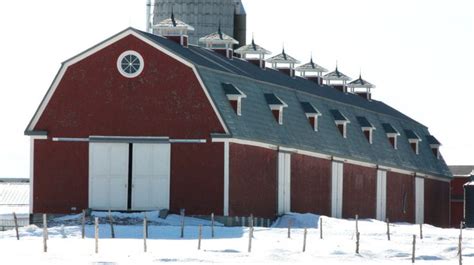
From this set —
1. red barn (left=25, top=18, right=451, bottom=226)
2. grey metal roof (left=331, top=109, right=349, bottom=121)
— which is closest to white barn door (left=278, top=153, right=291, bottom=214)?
red barn (left=25, top=18, right=451, bottom=226)

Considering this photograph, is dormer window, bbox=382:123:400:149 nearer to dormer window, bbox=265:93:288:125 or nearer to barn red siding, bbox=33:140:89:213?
dormer window, bbox=265:93:288:125

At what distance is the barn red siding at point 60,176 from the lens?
75.2m

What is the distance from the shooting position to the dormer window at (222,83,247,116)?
7650 cm

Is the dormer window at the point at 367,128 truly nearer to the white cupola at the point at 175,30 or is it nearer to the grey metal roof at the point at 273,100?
→ the grey metal roof at the point at 273,100

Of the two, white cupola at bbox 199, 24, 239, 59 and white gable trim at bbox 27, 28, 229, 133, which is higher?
white cupola at bbox 199, 24, 239, 59

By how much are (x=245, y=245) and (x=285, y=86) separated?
2521 centimetres

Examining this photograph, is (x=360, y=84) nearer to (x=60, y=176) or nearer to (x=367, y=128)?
(x=367, y=128)

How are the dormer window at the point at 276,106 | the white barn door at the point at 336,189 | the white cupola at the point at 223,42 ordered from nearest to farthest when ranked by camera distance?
the dormer window at the point at 276,106 < the white barn door at the point at 336,189 < the white cupola at the point at 223,42

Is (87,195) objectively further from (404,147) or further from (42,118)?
(404,147)

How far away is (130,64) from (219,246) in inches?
625

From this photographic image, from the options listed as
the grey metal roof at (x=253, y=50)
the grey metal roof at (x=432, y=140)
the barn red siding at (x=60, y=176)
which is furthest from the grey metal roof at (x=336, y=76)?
the barn red siding at (x=60, y=176)

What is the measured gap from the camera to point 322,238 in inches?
2672

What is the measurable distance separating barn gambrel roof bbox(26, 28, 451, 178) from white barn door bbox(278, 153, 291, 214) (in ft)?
2.45

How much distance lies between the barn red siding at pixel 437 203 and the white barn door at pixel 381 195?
8648mm
